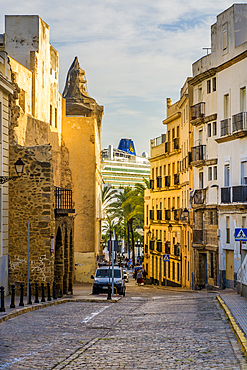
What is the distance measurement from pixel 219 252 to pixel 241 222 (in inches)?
169

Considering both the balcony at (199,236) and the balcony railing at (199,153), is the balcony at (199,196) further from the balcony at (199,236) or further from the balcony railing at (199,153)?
the balcony railing at (199,153)

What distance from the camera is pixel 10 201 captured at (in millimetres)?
24516

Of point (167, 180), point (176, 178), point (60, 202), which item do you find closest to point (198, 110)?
point (176, 178)

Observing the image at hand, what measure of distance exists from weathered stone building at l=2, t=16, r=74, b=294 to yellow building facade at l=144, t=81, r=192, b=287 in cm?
1003

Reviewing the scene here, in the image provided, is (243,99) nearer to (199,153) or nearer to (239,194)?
(239,194)

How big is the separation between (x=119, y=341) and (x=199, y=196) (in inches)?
1107

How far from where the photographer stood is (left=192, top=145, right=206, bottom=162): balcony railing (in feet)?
128

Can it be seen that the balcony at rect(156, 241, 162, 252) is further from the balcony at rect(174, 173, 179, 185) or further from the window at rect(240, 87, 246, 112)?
the window at rect(240, 87, 246, 112)

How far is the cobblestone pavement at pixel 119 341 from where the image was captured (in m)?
9.27

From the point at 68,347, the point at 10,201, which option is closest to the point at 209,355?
the point at 68,347

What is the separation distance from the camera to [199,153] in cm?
3925

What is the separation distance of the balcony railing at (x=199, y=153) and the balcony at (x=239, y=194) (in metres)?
6.87

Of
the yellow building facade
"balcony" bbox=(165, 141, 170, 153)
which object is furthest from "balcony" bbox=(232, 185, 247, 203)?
"balcony" bbox=(165, 141, 170, 153)

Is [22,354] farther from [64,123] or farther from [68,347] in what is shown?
[64,123]
